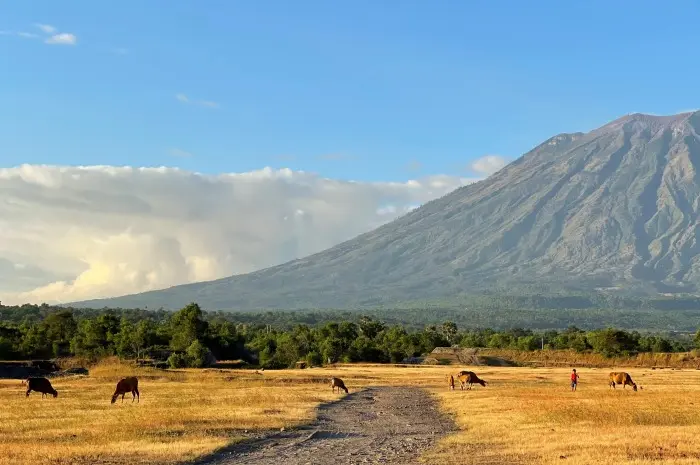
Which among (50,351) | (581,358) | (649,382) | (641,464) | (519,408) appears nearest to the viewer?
(641,464)

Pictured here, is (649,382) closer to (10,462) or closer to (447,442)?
(447,442)

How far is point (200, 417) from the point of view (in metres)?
30.1

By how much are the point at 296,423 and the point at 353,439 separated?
4328mm

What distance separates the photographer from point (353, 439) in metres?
26.0

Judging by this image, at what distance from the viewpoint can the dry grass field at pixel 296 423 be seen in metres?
21.4

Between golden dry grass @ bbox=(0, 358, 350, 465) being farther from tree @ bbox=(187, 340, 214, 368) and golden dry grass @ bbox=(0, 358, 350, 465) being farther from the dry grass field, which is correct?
tree @ bbox=(187, 340, 214, 368)

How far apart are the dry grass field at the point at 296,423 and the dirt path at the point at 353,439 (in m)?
0.76

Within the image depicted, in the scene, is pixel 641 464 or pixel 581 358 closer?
pixel 641 464

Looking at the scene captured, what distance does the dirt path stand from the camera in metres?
21.6

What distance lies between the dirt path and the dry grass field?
2.48 feet

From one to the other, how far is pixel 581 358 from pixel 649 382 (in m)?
47.6

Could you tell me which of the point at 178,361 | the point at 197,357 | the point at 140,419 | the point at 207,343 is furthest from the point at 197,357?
the point at 140,419

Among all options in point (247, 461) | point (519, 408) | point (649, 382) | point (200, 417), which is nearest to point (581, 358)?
point (649, 382)

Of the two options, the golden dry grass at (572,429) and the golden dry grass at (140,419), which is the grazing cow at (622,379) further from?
the golden dry grass at (140,419)
